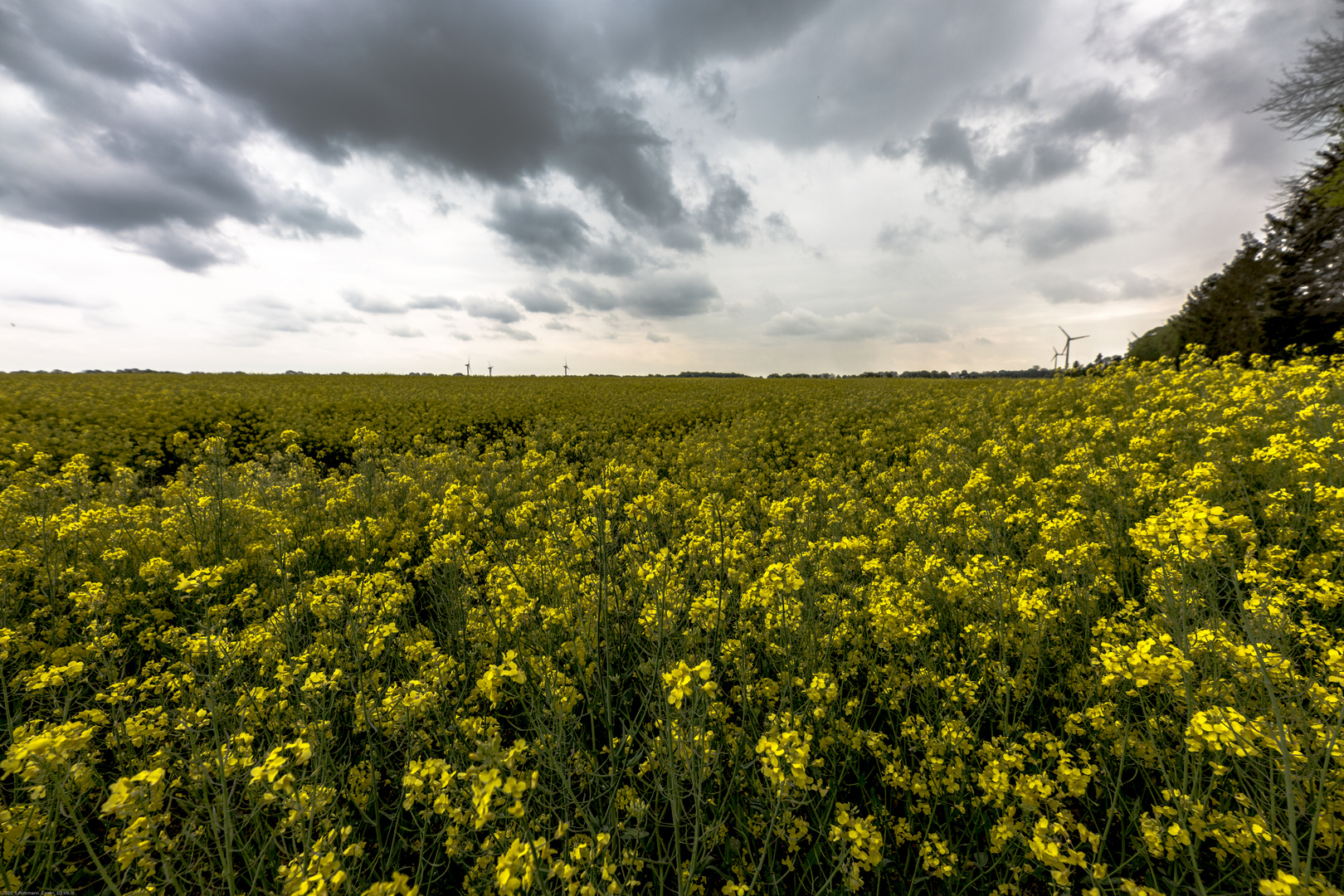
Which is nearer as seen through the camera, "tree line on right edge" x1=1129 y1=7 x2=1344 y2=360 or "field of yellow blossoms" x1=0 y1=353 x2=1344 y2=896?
"field of yellow blossoms" x1=0 y1=353 x2=1344 y2=896

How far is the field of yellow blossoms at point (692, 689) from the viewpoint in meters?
2.09

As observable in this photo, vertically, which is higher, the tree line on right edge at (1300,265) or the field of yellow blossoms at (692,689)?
the tree line on right edge at (1300,265)

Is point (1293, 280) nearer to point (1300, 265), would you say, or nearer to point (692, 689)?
point (1300, 265)

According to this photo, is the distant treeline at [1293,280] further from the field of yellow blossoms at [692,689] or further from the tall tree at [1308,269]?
the field of yellow blossoms at [692,689]

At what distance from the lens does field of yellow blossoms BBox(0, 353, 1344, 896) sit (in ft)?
6.84

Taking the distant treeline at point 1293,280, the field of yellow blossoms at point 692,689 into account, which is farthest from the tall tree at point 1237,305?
the field of yellow blossoms at point 692,689

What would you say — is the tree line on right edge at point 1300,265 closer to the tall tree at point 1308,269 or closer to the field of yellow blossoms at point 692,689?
Answer: the tall tree at point 1308,269

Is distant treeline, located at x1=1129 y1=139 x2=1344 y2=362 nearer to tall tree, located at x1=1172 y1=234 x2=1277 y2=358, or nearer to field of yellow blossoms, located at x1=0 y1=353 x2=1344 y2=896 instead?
tall tree, located at x1=1172 y1=234 x2=1277 y2=358

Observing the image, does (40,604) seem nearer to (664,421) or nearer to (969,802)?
(969,802)

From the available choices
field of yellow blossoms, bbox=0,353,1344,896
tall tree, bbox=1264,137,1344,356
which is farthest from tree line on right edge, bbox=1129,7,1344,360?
field of yellow blossoms, bbox=0,353,1344,896

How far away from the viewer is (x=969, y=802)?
9.14ft

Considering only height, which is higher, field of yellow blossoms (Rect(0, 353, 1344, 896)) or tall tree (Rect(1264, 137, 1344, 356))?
tall tree (Rect(1264, 137, 1344, 356))

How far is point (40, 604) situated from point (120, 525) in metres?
1.09

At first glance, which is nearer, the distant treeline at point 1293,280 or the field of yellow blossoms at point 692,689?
the field of yellow blossoms at point 692,689
